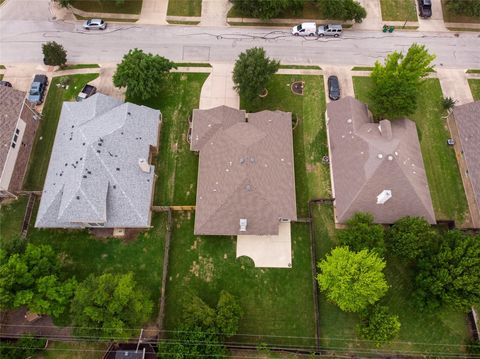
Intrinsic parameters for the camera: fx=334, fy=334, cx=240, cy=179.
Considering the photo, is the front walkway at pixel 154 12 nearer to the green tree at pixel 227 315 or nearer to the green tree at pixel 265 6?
the green tree at pixel 265 6

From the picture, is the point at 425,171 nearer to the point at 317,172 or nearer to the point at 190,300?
the point at 317,172

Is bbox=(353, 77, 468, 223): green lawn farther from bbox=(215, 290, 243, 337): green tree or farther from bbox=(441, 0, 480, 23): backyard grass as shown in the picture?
bbox=(215, 290, 243, 337): green tree

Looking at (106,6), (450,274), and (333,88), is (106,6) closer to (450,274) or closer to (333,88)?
(333,88)

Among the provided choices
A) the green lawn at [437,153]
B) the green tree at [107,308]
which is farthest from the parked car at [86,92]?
the green lawn at [437,153]

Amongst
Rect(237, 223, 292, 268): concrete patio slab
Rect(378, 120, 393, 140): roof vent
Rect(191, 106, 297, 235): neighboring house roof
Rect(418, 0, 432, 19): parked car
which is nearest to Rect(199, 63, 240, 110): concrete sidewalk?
Rect(191, 106, 297, 235): neighboring house roof

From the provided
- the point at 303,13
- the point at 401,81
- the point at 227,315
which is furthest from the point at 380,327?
the point at 303,13
